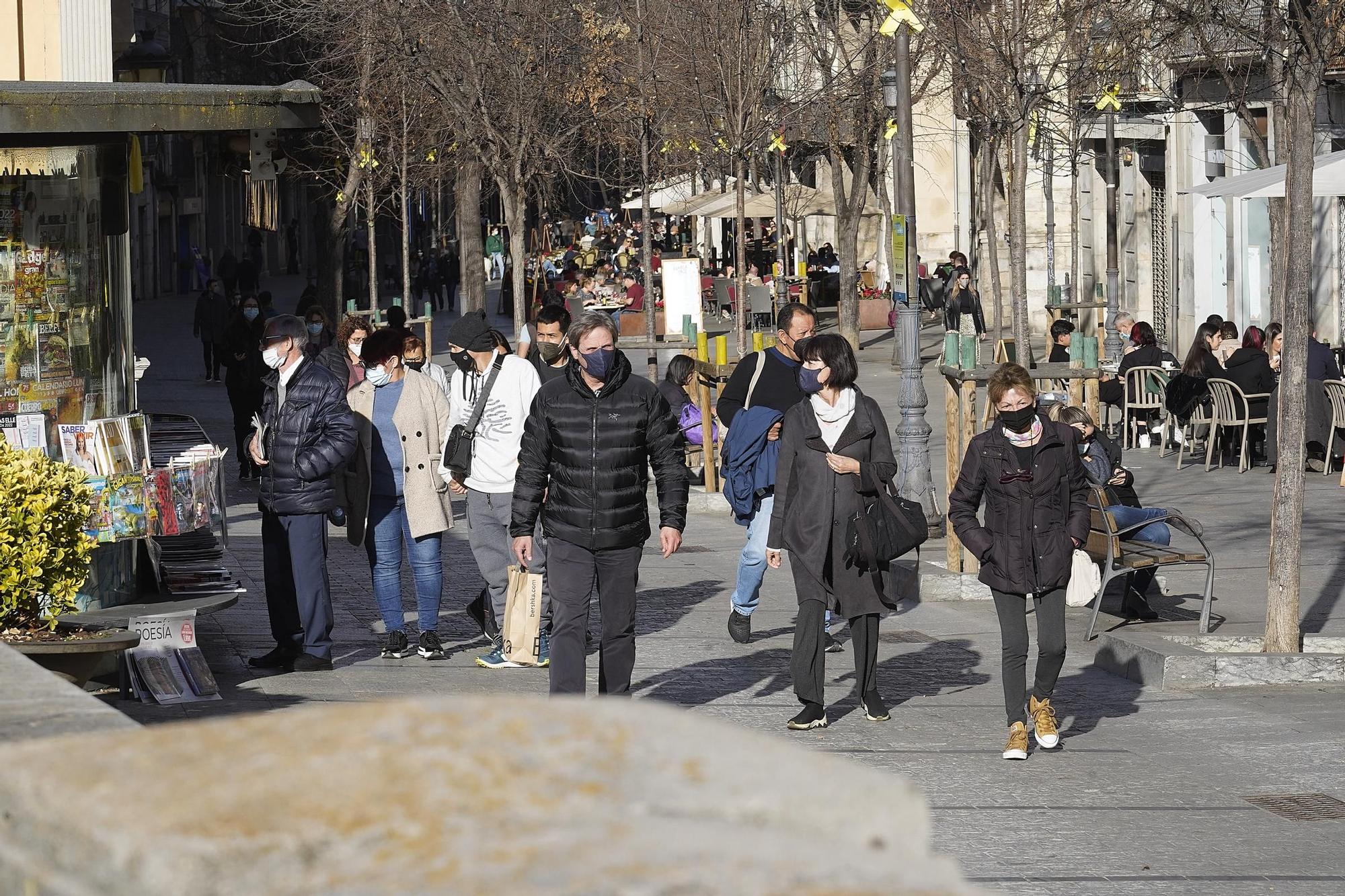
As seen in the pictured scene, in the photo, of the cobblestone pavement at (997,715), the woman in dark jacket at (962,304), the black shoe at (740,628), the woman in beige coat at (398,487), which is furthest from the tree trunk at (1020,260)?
the woman in dark jacket at (962,304)

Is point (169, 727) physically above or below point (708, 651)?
above

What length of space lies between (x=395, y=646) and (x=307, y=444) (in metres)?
1.22

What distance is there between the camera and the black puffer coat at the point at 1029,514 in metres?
7.56

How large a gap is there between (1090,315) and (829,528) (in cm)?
2682

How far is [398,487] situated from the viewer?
9.68 metres

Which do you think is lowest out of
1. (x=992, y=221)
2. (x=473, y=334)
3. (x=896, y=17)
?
(x=473, y=334)

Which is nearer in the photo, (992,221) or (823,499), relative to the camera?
(823,499)

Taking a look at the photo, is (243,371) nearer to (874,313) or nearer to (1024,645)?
(1024,645)

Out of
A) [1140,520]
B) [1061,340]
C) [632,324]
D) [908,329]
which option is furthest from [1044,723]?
[632,324]

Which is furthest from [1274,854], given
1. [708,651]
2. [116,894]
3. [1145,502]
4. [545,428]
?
[1145,502]

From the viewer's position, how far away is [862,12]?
36219mm

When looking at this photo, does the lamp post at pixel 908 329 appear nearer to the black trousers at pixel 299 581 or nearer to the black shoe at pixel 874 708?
the black shoe at pixel 874 708

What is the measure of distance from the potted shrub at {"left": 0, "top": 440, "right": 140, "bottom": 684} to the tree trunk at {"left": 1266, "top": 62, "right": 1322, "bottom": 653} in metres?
5.58

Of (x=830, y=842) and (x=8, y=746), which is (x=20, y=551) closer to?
(x=8, y=746)
